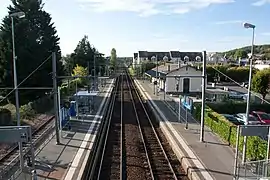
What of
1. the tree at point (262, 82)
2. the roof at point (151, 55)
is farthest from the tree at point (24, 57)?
the roof at point (151, 55)

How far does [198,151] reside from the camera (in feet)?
55.5

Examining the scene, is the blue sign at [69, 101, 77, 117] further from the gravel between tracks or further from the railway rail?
the gravel between tracks

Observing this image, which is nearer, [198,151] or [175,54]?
[198,151]

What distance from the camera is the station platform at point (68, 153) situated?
1327 centimetres

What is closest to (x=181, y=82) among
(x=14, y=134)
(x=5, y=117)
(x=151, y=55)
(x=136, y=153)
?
(x=5, y=117)

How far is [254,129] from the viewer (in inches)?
508

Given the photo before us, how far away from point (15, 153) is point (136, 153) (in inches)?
254

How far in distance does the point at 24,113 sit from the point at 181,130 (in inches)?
483

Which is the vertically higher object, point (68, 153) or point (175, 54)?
point (175, 54)

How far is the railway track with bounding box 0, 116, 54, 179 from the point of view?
13344mm

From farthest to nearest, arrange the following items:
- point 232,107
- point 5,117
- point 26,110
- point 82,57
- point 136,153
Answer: point 82,57 < point 232,107 < point 26,110 < point 5,117 < point 136,153

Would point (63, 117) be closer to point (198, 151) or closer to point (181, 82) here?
point (198, 151)

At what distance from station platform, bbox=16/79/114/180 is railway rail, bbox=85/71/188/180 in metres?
0.70

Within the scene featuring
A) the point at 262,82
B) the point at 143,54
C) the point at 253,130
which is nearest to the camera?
the point at 253,130
